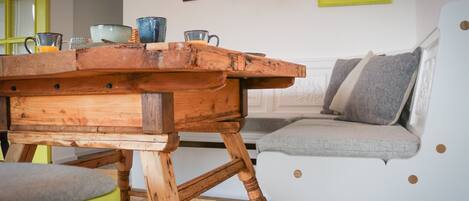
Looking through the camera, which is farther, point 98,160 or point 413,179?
point 98,160

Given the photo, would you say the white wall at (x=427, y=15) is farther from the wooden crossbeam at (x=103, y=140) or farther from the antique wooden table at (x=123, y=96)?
the wooden crossbeam at (x=103, y=140)

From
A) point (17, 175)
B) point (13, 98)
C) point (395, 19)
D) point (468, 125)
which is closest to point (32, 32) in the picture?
point (13, 98)

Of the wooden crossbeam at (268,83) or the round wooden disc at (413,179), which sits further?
the wooden crossbeam at (268,83)

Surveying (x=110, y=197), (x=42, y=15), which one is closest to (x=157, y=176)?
(x=110, y=197)

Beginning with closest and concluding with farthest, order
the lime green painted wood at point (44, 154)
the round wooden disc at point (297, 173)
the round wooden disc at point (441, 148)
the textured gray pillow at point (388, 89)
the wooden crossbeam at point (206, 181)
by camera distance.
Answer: the round wooden disc at point (441, 148) < the round wooden disc at point (297, 173) < the wooden crossbeam at point (206, 181) < the textured gray pillow at point (388, 89) < the lime green painted wood at point (44, 154)

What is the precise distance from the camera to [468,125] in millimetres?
888

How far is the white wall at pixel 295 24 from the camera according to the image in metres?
2.10

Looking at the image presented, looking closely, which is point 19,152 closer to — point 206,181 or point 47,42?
point 47,42

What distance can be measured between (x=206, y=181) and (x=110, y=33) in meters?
0.57

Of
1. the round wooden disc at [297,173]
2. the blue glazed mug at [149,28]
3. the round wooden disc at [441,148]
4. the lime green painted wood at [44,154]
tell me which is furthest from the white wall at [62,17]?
the round wooden disc at [441,148]

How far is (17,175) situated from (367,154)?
2.52ft

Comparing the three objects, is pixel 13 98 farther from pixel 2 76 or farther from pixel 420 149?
pixel 420 149

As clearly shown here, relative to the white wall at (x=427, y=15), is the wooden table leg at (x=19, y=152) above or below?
below

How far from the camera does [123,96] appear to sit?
88 cm
